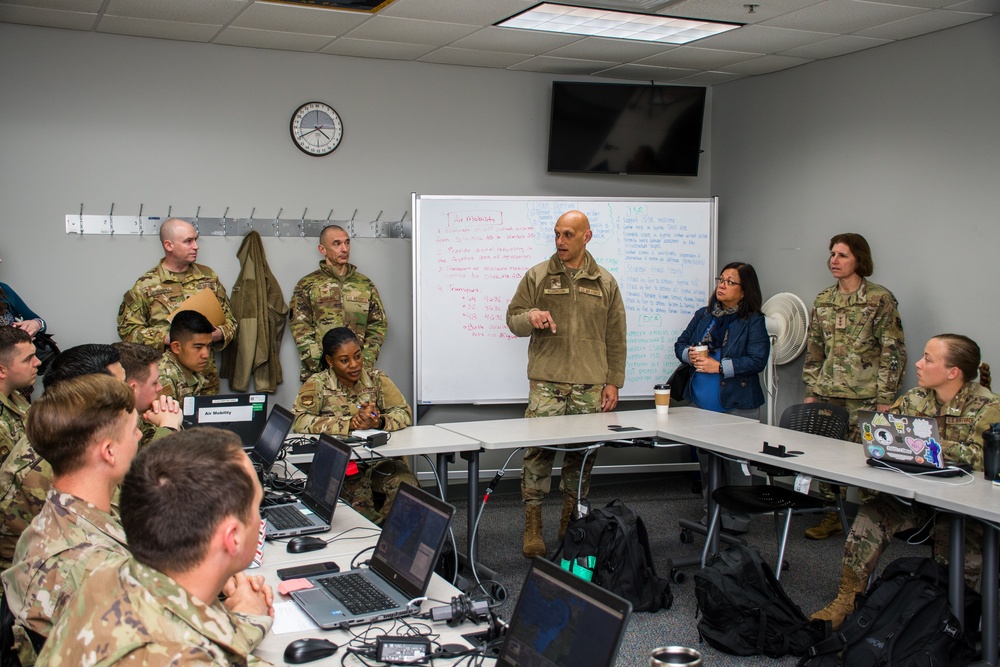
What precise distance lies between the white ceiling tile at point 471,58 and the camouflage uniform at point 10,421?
125 inches

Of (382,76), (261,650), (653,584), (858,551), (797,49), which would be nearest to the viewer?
(261,650)

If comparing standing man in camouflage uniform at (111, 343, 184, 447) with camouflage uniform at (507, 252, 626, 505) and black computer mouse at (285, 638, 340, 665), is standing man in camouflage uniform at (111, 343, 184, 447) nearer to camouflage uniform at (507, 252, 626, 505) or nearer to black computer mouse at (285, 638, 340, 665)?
black computer mouse at (285, 638, 340, 665)

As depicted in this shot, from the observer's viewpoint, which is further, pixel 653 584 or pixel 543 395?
pixel 543 395

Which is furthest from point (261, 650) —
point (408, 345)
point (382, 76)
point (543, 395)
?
point (382, 76)

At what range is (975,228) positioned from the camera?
15.5 feet

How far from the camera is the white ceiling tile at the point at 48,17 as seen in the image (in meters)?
4.57

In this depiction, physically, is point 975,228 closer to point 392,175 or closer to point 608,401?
point 608,401

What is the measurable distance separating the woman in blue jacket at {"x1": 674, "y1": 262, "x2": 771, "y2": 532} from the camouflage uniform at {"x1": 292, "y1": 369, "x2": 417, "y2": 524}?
1888mm

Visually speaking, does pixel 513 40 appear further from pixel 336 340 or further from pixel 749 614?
pixel 749 614

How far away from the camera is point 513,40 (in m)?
5.16

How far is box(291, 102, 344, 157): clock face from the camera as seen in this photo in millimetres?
5535

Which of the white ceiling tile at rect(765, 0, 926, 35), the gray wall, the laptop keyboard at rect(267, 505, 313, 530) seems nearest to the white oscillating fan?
the gray wall

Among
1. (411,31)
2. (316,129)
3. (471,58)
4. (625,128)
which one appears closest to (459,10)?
(411,31)

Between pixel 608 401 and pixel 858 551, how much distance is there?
1.64 metres
